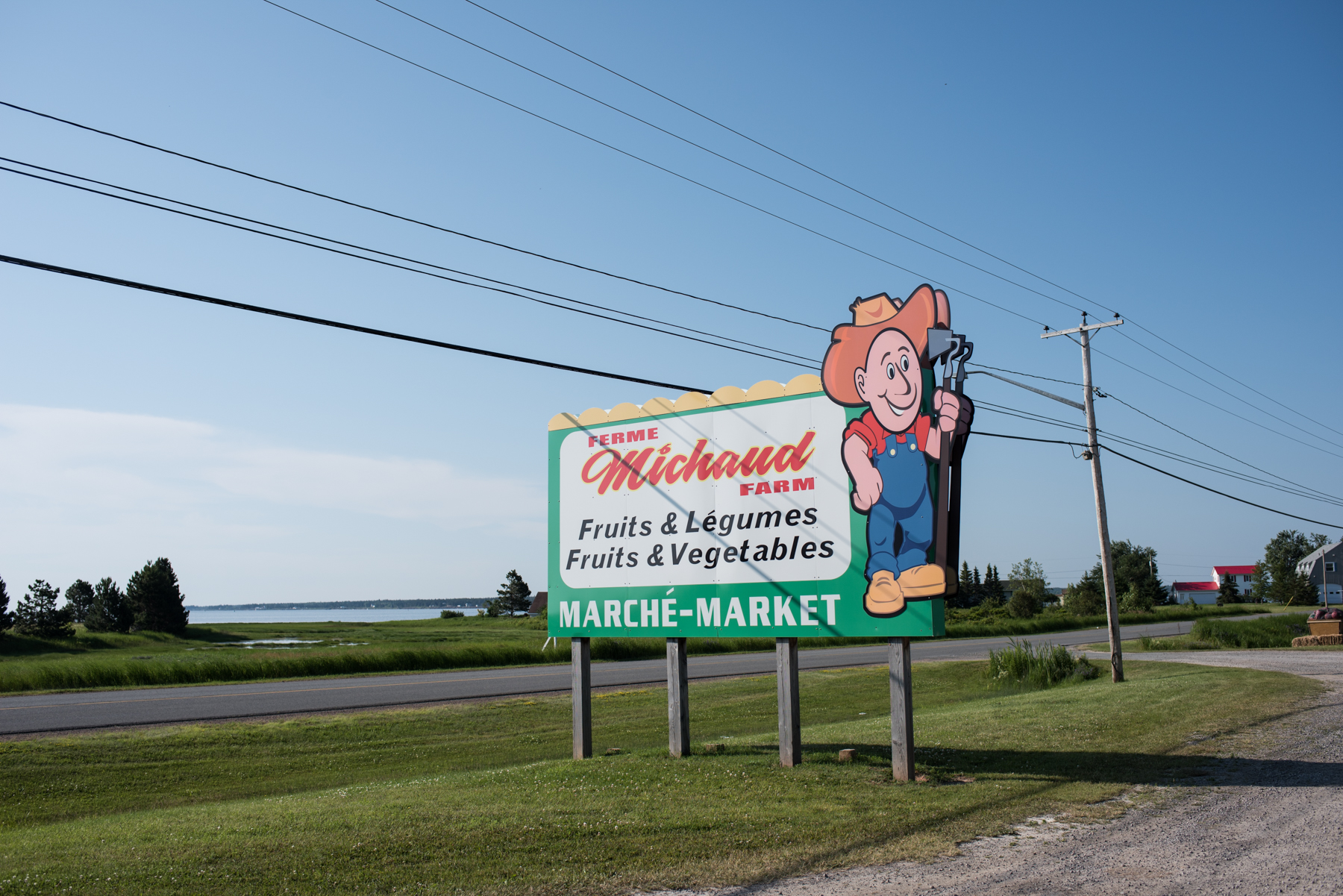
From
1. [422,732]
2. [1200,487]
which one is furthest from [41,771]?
[1200,487]

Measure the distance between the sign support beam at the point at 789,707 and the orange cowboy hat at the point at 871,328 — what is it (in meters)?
3.04

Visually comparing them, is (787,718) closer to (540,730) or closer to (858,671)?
(540,730)

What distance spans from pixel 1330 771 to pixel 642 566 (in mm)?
8059

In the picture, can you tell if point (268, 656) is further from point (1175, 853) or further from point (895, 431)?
point (1175, 853)

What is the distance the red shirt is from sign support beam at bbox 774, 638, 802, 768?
2.47 metres

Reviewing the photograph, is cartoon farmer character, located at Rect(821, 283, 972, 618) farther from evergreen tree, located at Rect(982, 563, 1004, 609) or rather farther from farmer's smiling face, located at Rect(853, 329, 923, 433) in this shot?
evergreen tree, located at Rect(982, 563, 1004, 609)

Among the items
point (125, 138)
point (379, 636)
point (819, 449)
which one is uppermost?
point (125, 138)

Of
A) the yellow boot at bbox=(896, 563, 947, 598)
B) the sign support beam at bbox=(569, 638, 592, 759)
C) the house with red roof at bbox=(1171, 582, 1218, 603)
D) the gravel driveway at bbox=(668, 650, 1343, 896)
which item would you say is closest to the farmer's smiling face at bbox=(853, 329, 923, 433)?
the yellow boot at bbox=(896, 563, 947, 598)

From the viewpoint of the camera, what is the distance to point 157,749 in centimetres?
1427

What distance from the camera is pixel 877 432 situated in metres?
10.2

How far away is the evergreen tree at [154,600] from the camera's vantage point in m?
65.3

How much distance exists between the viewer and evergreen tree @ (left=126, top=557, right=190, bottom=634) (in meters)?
65.3

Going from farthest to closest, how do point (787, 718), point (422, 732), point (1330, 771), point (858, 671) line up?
point (858, 671) → point (422, 732) → point (787, 718) → point (1330, 771)

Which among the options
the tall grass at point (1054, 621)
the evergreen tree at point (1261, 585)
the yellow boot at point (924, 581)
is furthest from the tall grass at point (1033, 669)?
the evergreen tree at point (1261, 585)
